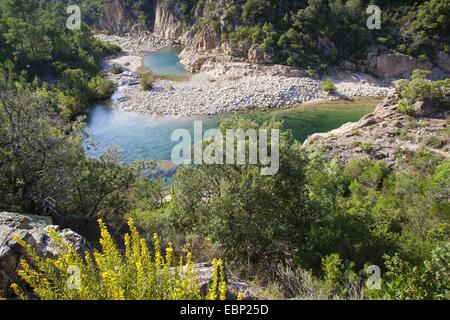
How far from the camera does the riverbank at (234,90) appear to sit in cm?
4194

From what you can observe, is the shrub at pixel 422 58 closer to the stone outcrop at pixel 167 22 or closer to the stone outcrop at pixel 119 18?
the stone outcrop at pixel 167 22

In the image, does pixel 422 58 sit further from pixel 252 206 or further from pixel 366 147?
pixel 252 206

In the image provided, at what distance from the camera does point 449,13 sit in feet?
159

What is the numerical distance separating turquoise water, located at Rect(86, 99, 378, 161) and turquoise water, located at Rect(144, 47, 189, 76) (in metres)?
17.6

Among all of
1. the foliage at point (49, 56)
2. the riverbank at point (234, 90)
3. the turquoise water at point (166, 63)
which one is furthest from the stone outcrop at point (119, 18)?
the riverbank at point (234, 90)

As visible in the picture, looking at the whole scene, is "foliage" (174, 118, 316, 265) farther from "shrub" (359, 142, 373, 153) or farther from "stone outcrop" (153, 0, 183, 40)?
"stone outcrop" (153, 0, 183, 40)

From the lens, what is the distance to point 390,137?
25047mm

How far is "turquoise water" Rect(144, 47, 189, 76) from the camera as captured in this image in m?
58.4

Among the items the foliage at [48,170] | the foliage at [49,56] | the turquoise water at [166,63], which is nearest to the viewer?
the foliage at [48,170]

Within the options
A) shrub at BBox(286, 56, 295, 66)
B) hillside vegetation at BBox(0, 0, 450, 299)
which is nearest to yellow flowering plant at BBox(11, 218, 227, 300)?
hillside vegetation at BBox(0, 0, 450, 299)

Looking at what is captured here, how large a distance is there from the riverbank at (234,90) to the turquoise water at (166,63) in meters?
5.67

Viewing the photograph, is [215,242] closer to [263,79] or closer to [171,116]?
[171,116]

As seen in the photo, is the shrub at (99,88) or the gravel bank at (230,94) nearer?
the gravel bank at (230,94)

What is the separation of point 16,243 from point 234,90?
132 feet
